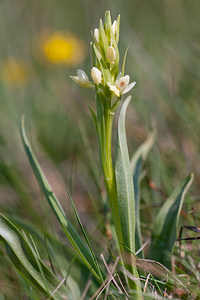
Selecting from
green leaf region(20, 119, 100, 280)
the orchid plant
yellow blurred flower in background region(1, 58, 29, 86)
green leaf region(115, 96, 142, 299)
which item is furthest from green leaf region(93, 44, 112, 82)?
yellow blurred flower in background region(1, 58, 29, 86)

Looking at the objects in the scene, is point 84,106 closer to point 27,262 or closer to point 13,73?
point 13,73

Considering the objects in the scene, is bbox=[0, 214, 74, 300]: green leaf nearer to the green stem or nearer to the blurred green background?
the green stem

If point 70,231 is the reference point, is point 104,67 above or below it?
above

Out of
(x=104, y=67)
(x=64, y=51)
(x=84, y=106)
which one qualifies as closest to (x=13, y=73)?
(x=64, y=51)

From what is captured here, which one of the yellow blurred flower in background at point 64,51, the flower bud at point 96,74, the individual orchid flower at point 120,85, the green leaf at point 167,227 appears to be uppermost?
the yellow blurred flower in background at point 64,51

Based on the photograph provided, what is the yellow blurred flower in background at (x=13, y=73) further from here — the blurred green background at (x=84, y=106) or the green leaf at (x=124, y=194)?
the green leaf at (x=124, y=194)

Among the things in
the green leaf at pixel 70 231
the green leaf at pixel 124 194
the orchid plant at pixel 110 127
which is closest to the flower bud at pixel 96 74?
the orchid plant at pixel 110 127

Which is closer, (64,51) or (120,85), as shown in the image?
(120,85)

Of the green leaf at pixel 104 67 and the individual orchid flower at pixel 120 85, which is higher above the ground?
the green leaf at pixel 104 67
